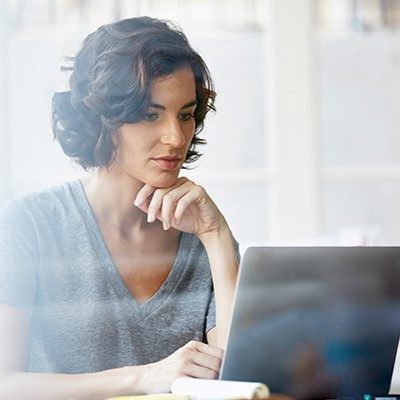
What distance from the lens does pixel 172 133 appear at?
2.17m

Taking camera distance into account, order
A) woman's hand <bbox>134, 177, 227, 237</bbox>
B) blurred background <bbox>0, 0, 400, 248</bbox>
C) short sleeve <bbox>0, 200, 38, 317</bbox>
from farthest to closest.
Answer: blurred background <bbox>0, 0, 400, 248</bbox>, woman's hand <bbox>134, 177, 227, 237</bbox>, short sleeve <bbox>0, 200, 38, 317</bbox>

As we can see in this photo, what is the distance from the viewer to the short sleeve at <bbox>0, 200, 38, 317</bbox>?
6.75 feet

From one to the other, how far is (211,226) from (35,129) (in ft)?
1.49

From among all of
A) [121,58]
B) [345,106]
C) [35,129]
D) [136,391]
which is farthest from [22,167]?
[345,106]

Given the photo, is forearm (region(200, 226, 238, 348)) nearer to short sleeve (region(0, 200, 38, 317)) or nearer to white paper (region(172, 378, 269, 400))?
white paper (region(172, 378, 269, 400))

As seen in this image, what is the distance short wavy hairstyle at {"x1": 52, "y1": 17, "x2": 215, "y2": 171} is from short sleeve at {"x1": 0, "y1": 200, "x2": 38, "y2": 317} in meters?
0.19

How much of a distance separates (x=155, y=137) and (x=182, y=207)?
6.5 inches

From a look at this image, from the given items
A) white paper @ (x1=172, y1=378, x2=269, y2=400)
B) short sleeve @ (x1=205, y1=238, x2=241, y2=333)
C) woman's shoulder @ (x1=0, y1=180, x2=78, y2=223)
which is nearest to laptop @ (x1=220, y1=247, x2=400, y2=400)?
white paper @ (x1=172, y1=378, x2=269, y2=400)

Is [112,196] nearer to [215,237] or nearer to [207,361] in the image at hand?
[215,237]

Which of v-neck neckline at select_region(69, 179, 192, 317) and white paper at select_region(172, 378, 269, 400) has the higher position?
v-neck neckline at select_region(69, 179, 192, 317)

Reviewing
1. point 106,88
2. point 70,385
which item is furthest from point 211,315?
point 106,88

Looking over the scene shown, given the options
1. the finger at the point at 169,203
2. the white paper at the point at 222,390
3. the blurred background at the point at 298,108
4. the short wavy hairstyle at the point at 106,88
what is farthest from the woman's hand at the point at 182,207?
the white paper at the point at 222,390

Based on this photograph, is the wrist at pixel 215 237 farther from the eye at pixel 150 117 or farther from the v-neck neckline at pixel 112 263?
the eye at pixel 150 117

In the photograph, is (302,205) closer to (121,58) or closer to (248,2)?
(248,2)
